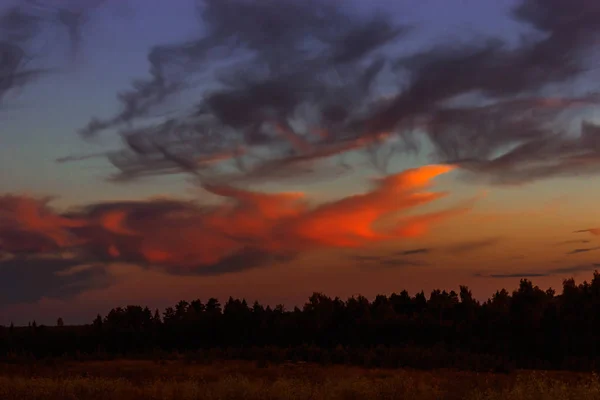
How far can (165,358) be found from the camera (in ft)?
129

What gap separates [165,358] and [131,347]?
13563mm

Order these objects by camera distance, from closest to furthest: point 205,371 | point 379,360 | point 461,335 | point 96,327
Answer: point 205,371
point 379,360
point 461,335
point 96,327

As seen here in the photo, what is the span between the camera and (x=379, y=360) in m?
37.2

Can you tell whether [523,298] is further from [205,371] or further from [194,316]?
[205,371]

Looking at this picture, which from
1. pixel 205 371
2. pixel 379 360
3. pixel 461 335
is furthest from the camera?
pixel 461 335

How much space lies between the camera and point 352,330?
170 feet

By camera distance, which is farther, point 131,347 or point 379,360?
point 131,347

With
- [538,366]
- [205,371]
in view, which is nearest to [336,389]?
[205,371]

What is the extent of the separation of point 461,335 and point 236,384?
31.9m

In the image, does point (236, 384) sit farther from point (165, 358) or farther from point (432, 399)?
point (165, 358)

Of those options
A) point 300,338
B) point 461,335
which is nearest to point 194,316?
point 300,338

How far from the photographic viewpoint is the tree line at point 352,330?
45.0 meters

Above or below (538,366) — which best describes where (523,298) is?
above

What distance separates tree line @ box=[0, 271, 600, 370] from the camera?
45.0m
